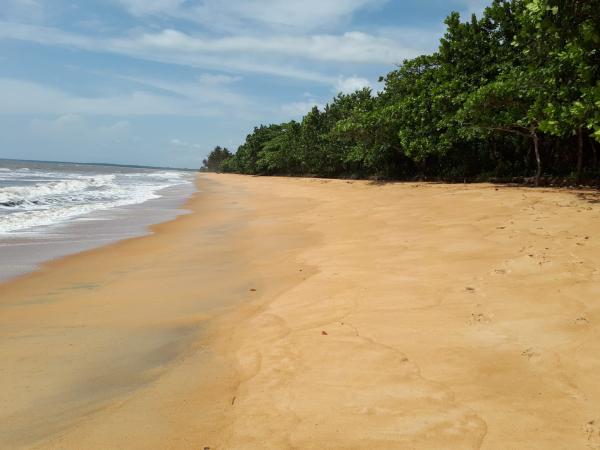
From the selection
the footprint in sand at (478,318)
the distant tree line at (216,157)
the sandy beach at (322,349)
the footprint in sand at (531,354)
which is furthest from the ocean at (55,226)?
the distant tree line at (216,157)

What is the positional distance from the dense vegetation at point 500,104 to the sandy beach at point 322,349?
4588 millimetres

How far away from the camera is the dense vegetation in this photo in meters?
9.27

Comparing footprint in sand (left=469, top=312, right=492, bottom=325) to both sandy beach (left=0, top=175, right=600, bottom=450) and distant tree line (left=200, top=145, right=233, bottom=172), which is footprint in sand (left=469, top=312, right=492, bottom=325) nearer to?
sandy beach (left=0, top=175, right=600, bottom=450)

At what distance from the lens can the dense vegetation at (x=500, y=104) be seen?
30.4 ft

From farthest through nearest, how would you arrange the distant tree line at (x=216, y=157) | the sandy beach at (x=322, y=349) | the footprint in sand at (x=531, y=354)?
the distant tree line at (x=216, y=157) < the footprint in sand at (x=531, y=354) < the sandy beach at (x=322, y=349)

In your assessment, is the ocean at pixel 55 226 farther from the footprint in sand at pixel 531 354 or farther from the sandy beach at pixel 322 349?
the footprint in sand at pixel 531 354

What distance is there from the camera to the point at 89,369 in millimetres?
3051

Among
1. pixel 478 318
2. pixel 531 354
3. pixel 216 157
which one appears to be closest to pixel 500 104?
pixel 478 318

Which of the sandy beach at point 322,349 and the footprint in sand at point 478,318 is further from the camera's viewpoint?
the footprint in sand at point 478,318

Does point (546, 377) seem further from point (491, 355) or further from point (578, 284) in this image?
point (578, 284)

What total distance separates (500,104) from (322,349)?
1370 cm

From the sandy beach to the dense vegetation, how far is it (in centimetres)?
459

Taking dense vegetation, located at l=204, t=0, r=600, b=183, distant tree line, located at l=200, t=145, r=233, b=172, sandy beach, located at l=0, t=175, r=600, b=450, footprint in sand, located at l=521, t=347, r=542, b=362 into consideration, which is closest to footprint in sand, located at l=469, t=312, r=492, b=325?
sandy beach, located at l=0, t=175, r=600, b=450

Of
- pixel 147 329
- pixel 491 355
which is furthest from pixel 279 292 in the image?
pixel 491 355
